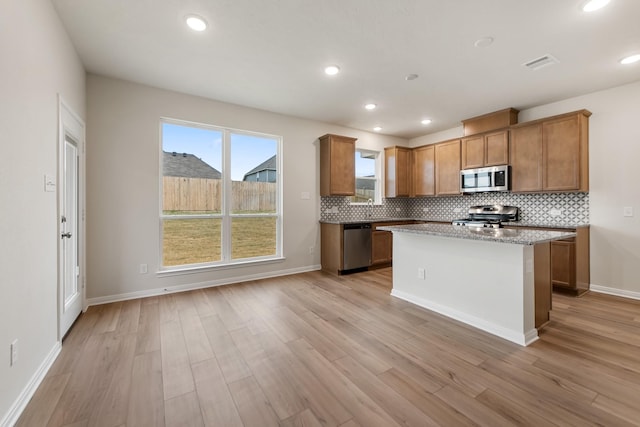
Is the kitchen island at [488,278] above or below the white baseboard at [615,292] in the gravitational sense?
above

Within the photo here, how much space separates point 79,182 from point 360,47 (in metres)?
3.42

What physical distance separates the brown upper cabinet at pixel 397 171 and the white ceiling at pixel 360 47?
184 centimetres

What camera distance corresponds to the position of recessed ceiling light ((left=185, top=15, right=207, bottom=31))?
2.35 metres

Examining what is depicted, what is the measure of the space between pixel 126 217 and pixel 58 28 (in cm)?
203

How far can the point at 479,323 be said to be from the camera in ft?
8.71

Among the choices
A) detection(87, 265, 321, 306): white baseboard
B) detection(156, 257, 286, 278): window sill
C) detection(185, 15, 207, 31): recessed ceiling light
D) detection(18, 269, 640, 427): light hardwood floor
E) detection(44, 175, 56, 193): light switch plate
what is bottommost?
detection(18, 269, 640, 427): light hardwood floor

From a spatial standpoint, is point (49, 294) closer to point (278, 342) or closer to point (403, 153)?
point (278, 342)

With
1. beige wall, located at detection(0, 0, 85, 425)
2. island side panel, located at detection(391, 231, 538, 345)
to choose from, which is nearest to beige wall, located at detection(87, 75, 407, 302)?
→ beige wall, located at detection(0, 0, 85, 425)

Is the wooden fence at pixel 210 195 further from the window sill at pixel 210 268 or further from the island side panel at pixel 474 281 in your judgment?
the island side panel at pixel 474 281

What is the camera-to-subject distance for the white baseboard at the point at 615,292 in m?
3.52

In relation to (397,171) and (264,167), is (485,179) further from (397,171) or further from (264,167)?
(264,167)

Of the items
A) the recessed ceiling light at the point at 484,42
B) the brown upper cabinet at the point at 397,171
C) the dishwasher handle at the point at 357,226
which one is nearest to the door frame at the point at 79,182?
the dishwasher handle at the point at 357,226

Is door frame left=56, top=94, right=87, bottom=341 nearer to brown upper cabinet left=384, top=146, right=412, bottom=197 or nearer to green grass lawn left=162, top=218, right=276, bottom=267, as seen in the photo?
green grass lawn left=162, top=218, right=276, bottom=267

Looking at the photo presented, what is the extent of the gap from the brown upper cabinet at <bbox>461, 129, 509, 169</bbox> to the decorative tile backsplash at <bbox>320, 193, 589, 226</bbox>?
2.19 ft
